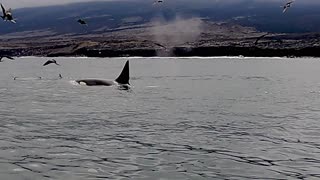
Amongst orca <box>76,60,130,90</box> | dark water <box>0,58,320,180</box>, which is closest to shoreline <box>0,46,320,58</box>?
orca <box>76,60,130,90</box>

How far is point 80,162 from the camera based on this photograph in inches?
721

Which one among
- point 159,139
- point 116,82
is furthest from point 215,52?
point 159,139

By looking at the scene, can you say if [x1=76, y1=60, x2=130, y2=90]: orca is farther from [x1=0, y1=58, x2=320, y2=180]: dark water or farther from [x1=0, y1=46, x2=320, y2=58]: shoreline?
[x1=0, y1=46, x2=320, y2=58]: shoreline

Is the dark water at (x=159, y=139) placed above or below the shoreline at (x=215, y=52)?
below

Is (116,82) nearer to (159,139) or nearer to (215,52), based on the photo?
(159,139)

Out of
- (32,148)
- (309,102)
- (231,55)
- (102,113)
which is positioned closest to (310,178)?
(32,148)

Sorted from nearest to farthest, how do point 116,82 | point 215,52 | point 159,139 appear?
point 159,139 → point 116,82 → point 215,52

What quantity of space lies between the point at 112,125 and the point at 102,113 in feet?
16.6

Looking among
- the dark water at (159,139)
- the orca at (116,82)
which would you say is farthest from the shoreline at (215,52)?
the dark water at (159,139)

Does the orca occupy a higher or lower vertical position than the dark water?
higher

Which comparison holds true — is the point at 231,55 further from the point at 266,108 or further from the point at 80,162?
the point at 80,162

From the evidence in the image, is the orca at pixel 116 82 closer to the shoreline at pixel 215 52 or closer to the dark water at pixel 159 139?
the dark water at pixel 159 139

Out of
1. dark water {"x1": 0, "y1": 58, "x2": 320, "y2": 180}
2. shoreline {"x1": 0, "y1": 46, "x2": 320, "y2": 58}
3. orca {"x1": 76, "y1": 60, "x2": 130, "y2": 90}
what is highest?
shoreline {"x1": 0, "y1": 46, "x2": 320, "y2": 58}

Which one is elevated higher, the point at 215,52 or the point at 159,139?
the point at 215,52
